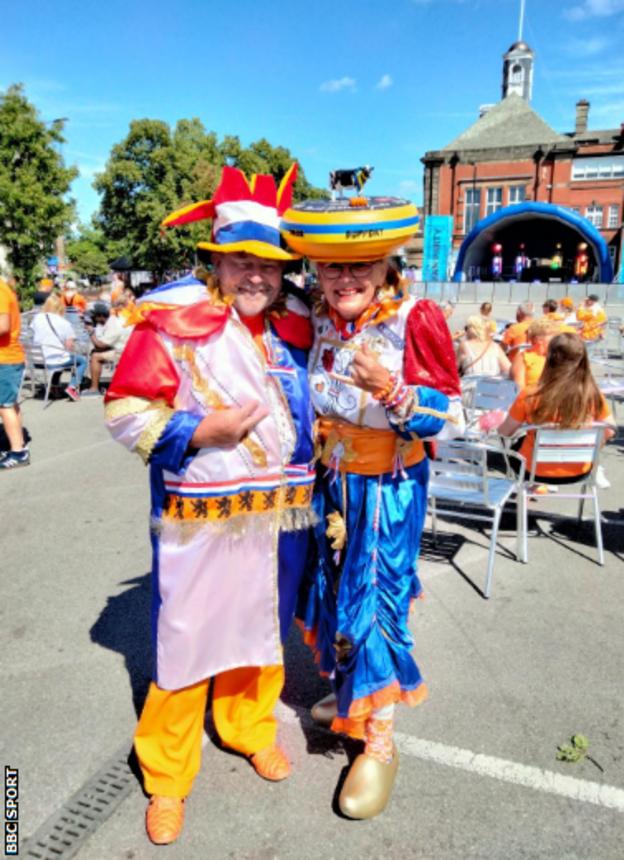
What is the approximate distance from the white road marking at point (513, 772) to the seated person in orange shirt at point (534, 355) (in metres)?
3.44

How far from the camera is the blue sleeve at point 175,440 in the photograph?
193cm

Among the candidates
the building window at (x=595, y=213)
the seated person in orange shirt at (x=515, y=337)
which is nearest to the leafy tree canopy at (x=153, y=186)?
the seated person in orange shirt at (x=515, y=337)

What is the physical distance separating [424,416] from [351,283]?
0.46 metres

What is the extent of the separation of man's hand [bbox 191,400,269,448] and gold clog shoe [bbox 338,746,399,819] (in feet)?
4.00

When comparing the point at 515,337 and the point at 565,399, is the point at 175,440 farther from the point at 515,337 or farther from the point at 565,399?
the point at 515,337

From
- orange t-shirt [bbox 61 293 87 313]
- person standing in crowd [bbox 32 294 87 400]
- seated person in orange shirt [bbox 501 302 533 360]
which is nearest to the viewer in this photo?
seated person in orange shirt [bbox 501 302 533 360]

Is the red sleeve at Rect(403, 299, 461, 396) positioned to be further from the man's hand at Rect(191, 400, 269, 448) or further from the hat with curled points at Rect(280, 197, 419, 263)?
the man's hand at Rect(191, 400, 269, 448)

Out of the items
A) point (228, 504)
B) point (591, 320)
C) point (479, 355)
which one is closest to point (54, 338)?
point (479, 355)

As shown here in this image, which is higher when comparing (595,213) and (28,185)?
(595,213)

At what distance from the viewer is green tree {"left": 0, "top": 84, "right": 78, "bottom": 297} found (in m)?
13.2

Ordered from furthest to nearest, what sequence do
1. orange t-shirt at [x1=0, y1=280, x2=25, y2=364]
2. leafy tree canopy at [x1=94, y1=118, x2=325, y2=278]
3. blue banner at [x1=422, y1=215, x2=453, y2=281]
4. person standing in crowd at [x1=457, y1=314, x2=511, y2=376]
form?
blue banner at [x1=422, y1=215, x2=453, y2=281] → leafy tree canopy at [x1=94, y1=118, x2=325, y2=278] → person standing in crowd at [x1=457, y1=314, x2=511, y2=376] → orange t-shirt at [x1=0, y1=280, x2=25, y2=364]

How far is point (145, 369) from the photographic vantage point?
1955 mm

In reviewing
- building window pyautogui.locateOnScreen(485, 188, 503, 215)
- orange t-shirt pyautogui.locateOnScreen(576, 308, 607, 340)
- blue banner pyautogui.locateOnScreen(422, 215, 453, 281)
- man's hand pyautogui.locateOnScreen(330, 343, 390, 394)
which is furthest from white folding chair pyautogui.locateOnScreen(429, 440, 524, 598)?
building window pyautogui.locateOnScreen(485, 188, 503, 215)

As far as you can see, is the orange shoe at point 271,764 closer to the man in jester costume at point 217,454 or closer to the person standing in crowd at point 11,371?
the man in jester costume at point 217,454
